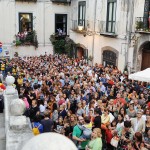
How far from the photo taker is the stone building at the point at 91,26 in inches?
648

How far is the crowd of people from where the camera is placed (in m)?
7.13

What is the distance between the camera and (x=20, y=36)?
77.7ft

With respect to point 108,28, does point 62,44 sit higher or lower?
lower

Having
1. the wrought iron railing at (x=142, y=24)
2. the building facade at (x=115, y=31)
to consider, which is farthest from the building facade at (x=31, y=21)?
the wrought iron railing at (x=142, y=24)

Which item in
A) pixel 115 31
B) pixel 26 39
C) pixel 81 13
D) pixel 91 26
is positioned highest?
pixel 81 13

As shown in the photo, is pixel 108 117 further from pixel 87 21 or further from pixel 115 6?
pixel 87 21

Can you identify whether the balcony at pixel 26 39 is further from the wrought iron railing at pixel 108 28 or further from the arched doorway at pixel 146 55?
the arched doorway at pixel 146 55

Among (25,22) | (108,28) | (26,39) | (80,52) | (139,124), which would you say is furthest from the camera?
(25,22)

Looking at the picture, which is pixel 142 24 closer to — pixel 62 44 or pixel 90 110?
pixel 90 110

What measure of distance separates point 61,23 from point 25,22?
11.0 feet

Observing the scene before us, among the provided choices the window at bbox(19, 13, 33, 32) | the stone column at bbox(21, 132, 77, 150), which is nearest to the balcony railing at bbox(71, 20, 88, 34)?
the window at bbox(19, 13, 33, 32)

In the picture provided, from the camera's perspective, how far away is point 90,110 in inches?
352

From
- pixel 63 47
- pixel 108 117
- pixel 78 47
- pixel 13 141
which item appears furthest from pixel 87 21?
pixel 13 141

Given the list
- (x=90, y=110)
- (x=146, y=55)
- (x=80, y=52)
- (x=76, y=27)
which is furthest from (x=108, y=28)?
(x=90, y=110)
